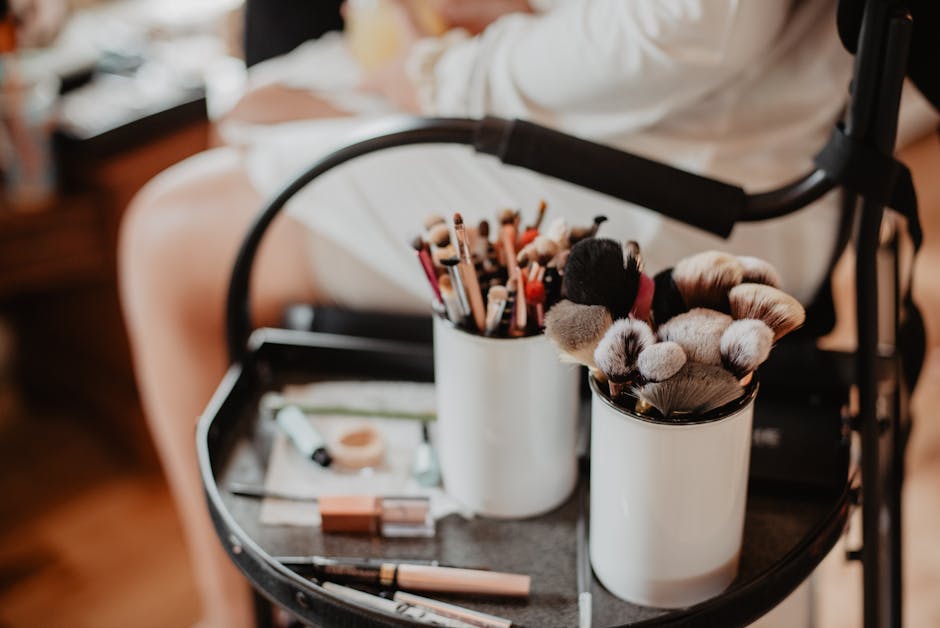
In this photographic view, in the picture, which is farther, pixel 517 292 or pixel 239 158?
pixel 239 158

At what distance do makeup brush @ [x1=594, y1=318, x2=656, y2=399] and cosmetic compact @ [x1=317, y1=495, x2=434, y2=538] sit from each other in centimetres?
18

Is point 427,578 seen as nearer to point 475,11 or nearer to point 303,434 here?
point 303,434

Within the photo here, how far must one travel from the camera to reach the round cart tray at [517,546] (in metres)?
0.54

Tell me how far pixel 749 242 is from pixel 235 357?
37cm

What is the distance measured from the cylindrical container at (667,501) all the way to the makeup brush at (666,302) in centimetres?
5

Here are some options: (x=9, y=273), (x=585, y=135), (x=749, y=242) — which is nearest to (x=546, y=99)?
(x=585, y=135)

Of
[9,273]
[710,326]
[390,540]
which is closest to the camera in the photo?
[710,326]

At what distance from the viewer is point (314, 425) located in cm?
69

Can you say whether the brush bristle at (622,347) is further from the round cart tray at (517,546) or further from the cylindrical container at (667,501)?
the round cart tray at (517,546)

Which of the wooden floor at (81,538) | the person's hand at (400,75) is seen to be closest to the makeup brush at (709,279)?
the person's hand at (400,75)

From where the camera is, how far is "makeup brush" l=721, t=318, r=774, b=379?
0.46 m

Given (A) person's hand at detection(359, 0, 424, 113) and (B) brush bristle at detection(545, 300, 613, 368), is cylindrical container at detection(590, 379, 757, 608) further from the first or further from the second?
(A) person's hand at detection(359, 0, 424, 113)

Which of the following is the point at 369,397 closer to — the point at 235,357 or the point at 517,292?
the point at 235,357

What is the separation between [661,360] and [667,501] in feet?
0.29
